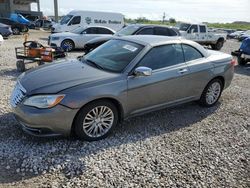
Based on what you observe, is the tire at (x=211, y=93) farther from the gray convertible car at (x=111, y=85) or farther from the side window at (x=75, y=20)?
the side window at (x=75, y=20)

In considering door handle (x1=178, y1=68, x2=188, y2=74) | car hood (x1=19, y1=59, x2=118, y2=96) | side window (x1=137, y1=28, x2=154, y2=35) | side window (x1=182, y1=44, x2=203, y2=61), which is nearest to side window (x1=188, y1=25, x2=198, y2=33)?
side window (x1=137, y1=28, x2=154, y2=35)

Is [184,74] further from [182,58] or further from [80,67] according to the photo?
[80,67]

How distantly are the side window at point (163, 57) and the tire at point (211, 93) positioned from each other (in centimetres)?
100

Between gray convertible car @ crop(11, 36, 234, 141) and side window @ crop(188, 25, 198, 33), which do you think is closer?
gray convertible car @ crop(11, 36, 234, 141)

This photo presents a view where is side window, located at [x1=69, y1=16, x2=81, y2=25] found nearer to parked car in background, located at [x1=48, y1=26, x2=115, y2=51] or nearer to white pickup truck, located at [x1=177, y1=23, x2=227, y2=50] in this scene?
parked car in background, located at [x1=48, y1=26, x2=115, y2=51]

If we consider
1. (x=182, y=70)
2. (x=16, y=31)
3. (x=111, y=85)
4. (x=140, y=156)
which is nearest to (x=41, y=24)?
(x=16, y=31)

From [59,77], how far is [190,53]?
2626 mm

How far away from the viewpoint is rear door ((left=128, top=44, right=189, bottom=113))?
4.43m

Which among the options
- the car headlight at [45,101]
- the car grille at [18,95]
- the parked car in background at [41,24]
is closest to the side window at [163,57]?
the car headlight at [45,101]

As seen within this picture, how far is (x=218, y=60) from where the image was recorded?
5770mm

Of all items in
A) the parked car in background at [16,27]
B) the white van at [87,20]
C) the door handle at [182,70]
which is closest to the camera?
the door handle at [182,70]

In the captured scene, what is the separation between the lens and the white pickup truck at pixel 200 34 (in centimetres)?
1732

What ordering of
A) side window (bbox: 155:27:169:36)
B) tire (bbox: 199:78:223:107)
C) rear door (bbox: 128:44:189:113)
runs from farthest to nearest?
side window (bbox: 155:27:169:36) → tire (bbox: 199:78:223:107) → rear door (bbox: 128:44:189:113)

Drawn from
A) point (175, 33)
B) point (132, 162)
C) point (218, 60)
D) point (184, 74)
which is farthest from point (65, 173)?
point (175, 33)
